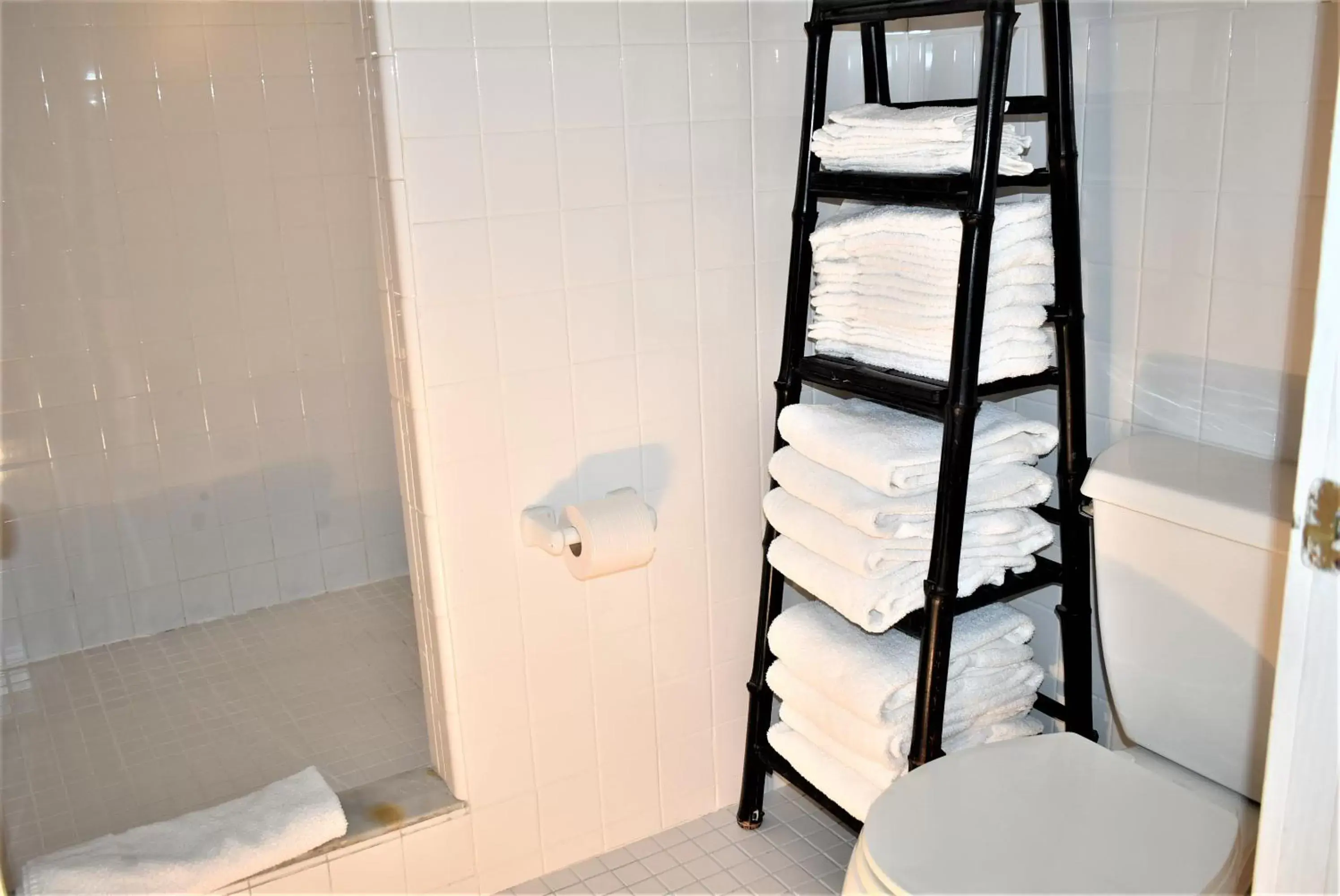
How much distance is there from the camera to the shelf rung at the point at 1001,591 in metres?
1.73

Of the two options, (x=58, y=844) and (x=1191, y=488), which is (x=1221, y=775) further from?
(x=58, y=844)

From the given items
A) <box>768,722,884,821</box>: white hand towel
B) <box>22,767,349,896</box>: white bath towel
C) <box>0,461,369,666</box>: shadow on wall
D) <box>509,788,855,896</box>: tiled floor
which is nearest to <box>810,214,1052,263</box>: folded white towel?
<box>768,722,884,821</box>: white hand towel

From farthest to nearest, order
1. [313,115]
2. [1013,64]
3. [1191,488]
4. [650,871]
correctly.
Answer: [313,115] → [650,871] → [1013,64] → [1191,488]

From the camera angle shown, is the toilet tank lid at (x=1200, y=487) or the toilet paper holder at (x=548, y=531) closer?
the toilet tank lid at (x=1200, y=487)

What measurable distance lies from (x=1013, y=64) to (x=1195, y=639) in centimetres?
87

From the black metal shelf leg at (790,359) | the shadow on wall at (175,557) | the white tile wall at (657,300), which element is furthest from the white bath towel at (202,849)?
the shadow on wall at (175,557)

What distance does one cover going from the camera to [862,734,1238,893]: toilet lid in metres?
1.32

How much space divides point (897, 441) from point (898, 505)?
91 mm

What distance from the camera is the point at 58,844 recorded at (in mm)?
2023

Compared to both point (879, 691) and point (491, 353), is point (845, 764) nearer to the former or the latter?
point (879, 691)

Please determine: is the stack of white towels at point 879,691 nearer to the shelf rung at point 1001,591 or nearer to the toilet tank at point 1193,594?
the shelf rung at point 1001,591

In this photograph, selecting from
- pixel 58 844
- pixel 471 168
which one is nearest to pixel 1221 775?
pixel 471 168

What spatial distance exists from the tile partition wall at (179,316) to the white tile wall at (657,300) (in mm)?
1096

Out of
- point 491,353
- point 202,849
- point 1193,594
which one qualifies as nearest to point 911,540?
point 1193,594
